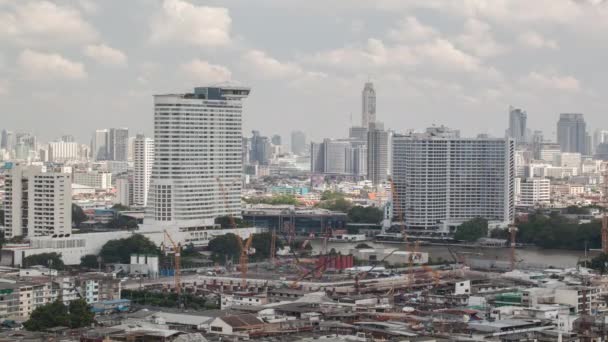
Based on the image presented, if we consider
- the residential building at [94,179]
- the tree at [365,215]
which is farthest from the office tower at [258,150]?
the tree at [365,215]

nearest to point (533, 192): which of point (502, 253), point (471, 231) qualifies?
point (471, 231)

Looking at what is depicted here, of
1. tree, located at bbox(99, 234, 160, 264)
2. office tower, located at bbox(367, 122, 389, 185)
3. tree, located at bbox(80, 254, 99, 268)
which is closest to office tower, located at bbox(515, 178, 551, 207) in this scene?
office tower, located at bbox(367, 122, 389, 185)

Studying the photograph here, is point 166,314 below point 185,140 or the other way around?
below

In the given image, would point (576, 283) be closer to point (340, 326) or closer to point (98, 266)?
point (340, 326)

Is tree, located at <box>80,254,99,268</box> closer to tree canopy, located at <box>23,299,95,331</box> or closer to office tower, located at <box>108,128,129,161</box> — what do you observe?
tree canopy, located at <box>23,299,95,331</box>

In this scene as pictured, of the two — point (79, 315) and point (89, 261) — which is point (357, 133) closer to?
point (89, 261)

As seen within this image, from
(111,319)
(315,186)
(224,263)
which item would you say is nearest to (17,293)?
(111,319)
